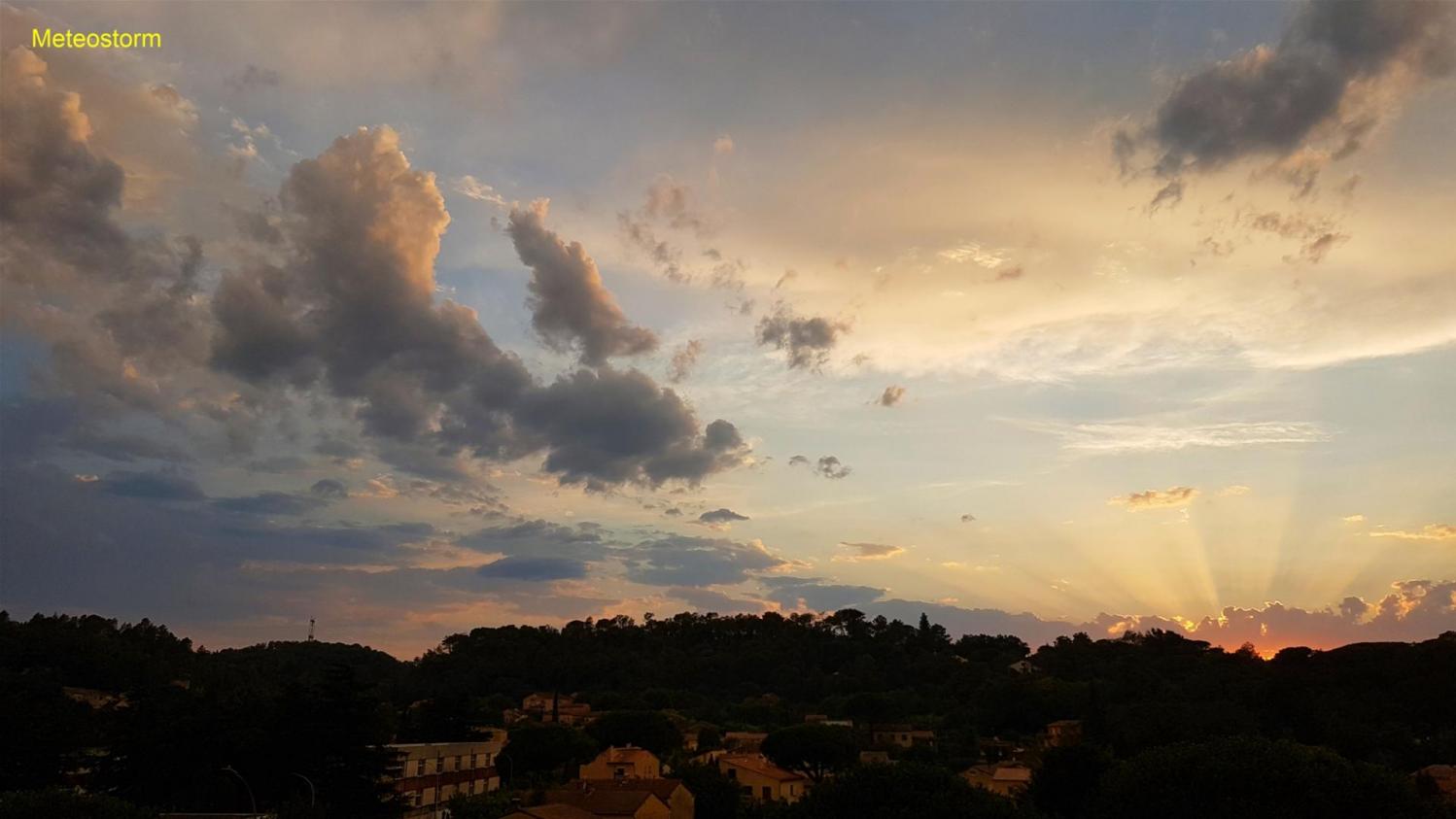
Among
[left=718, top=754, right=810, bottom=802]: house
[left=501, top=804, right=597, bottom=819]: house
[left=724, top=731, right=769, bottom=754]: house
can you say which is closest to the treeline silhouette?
[left=724, top=731, right=769, bottom=754]: house

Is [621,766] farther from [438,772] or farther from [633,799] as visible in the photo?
[633,799]

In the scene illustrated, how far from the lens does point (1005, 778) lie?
74.9m

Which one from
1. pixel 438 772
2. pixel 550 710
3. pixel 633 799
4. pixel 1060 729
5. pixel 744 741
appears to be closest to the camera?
pixel 633 799

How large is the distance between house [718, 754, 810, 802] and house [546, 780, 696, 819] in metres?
13.1

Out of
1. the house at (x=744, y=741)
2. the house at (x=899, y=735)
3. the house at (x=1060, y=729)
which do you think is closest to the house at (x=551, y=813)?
the house at (x=744, y=741)

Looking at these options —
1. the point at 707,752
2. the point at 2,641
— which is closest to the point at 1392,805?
the point at 707,752

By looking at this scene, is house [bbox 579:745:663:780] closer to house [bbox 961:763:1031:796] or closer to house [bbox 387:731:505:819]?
A: house [bbox 387:731:505:819]

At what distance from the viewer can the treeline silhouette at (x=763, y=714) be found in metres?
43.6

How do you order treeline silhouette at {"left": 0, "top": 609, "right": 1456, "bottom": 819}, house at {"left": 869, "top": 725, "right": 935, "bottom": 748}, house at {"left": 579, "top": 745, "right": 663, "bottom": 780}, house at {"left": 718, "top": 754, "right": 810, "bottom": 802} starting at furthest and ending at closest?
house at {"left": 869, "top": 725, "right": 935, "bottom": 748} < house at {"left": 579, "top": 745, "right": 663, "bottom": 780} < house at {"left": 718, "top": 754, "right": 810, "bottom": 802} < treeline silhouette at {"left": 0, "top": 609, "right": 1456, "bottom": 819}

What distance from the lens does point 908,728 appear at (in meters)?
112

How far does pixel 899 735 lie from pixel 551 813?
67.6 meters

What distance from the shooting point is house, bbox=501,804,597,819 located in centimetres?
5048

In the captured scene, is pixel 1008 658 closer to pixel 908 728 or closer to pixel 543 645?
pixel 908 728

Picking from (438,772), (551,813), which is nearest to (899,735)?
(438,772)
